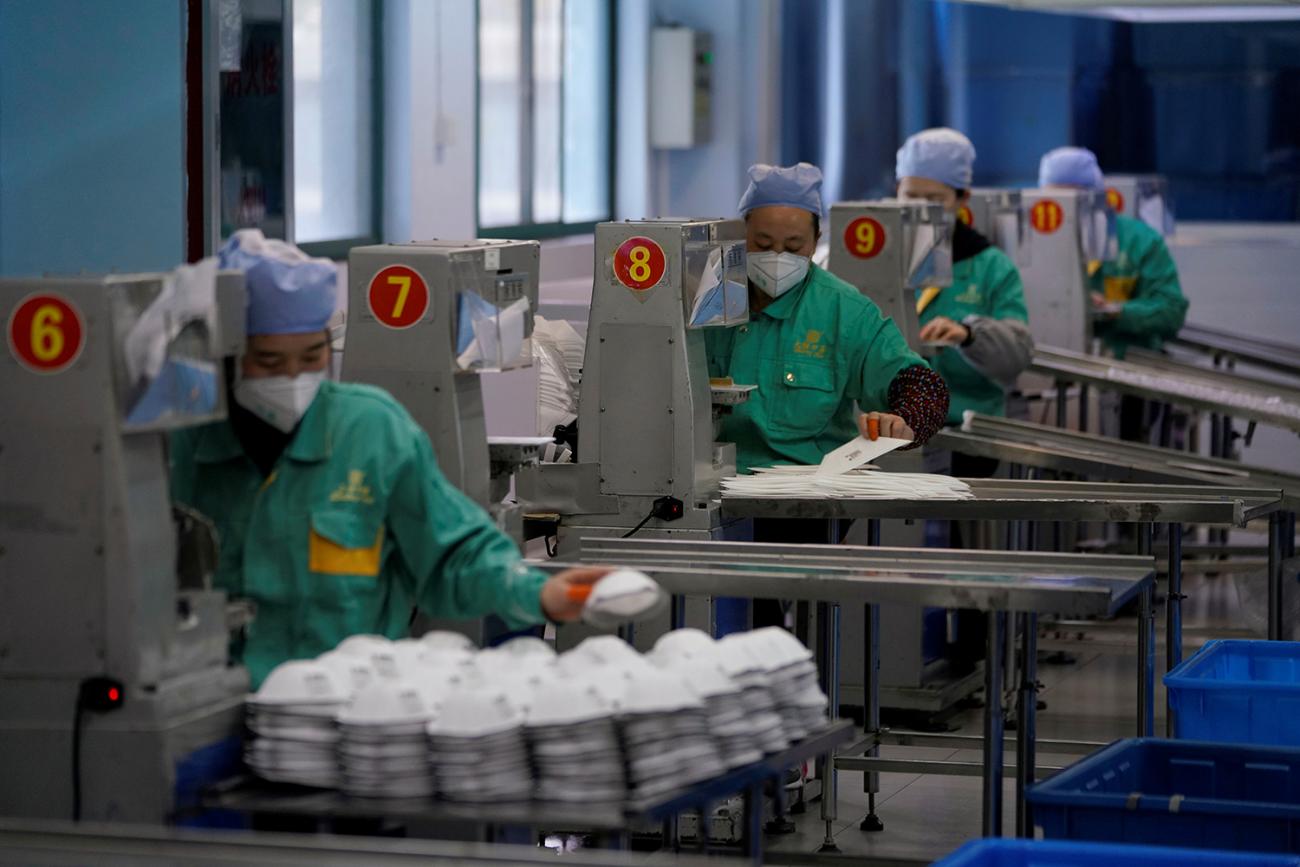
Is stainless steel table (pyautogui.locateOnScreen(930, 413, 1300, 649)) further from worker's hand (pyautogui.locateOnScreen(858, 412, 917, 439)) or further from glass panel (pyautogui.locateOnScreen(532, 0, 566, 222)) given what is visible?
glass panel (pyautogui.locateOnScreen(532, 0, 566, 222))

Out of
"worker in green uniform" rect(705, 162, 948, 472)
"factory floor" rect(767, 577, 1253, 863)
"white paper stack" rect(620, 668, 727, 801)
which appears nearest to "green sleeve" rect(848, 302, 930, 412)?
"worker in green uniform" rect(705, 162, 948, 472)

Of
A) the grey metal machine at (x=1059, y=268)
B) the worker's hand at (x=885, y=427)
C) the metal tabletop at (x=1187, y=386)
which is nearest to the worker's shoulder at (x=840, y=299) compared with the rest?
the worker's hand at (x=885, y=427)

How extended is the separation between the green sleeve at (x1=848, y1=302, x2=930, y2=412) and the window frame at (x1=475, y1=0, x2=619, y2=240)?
1.95 metres

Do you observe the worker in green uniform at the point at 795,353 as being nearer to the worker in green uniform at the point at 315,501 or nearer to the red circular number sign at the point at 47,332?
the worker in green uniform at the point at 315,501

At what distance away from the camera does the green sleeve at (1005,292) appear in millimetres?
6145

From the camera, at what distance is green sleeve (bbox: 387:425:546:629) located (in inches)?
117

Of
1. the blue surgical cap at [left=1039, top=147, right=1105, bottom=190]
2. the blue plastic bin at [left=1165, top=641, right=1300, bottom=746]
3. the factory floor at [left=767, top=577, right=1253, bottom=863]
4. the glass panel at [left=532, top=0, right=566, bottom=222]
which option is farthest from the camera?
the glass panel at [left=532, top=0, right=566, bottom=222]

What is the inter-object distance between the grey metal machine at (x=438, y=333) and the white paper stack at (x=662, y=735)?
1.00 meters

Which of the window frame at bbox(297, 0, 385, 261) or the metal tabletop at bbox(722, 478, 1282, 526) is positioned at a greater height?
the window frame at bbox(297, 0, 385, 261)

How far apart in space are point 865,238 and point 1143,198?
4.02 meters

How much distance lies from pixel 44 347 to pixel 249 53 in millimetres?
2699

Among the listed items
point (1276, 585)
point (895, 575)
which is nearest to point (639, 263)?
point (895, 575)

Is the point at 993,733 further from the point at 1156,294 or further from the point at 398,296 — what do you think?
the point at 1156,294

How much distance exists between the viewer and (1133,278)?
815 centimetres
